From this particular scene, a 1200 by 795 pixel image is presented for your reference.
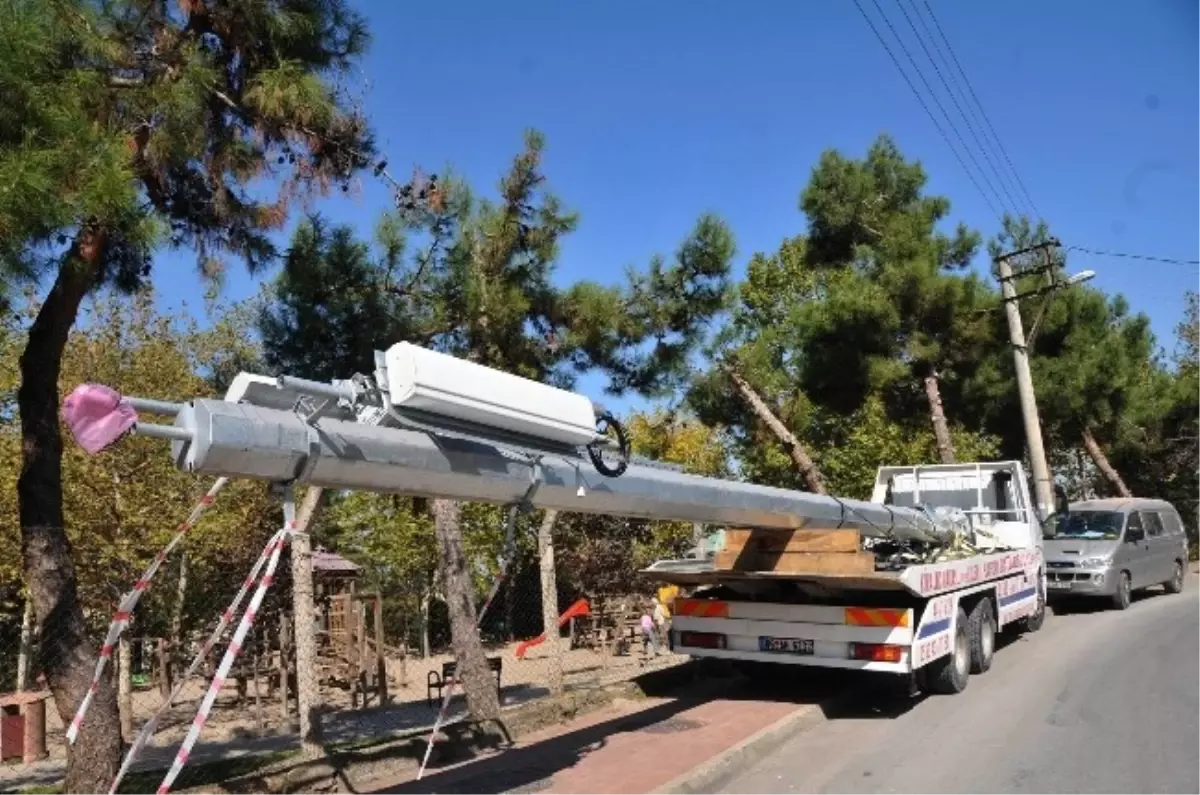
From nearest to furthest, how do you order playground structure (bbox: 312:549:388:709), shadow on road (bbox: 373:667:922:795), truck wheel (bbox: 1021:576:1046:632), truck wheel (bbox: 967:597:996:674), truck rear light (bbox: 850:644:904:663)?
shadow on road (bbox: 373:667:922:795), truck rear light (bbox: 850:644:904:663), truck wheel (bbox: 967:597:996:674), truck wheel (bbox: 1021:576:1046:632), playground structure (bbox: 312:549:388:709)

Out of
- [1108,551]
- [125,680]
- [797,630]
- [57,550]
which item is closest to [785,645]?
[797,630]

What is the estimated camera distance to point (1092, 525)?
18.6 meters

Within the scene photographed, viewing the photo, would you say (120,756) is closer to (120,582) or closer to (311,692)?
(311,692)

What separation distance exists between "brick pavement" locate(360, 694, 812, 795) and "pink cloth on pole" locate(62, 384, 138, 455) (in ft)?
12.2

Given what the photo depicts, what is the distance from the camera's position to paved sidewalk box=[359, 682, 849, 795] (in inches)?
268

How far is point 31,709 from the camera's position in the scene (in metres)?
12.7

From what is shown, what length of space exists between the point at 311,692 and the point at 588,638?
15.8 metres

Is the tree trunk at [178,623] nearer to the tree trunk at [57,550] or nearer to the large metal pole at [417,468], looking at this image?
the tree trunk at [57,550]

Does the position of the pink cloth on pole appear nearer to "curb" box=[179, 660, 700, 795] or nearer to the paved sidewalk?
"curb" box=[179, 660, 700, 795]

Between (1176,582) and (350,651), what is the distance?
53.8 ft

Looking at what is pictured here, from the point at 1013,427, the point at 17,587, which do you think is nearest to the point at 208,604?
the point at 17,587

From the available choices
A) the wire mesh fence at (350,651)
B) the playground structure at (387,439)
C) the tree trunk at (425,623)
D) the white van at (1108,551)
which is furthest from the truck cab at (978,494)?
the tree trunk at (425,623)

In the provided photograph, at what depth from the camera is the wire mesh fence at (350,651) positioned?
1262cm

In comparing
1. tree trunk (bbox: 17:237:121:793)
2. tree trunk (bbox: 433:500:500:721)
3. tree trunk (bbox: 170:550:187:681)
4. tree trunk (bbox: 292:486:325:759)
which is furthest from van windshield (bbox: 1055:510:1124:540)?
tree trunk (bbox: 17:237:121:793)
